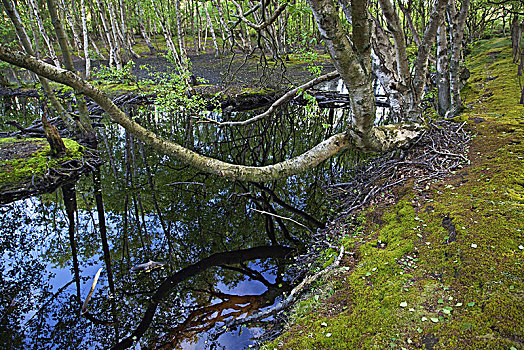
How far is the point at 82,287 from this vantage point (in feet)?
16.5

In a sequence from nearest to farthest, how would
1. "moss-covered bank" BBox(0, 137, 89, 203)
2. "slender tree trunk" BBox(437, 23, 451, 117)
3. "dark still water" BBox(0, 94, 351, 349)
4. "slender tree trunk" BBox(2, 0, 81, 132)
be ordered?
"dark still water" BBox(0, 94, 351, 349)
"slender tree trunk" BBox(437, 23, 451, 117)
"moss-covered bank" BBox(0, 137, 89, 203)
"slender tree trunk" BBox(2, 0, 81, 132)

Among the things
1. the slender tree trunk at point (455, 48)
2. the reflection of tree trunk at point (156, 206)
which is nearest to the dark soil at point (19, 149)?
the reflection of tree trunk at point (156, 206)

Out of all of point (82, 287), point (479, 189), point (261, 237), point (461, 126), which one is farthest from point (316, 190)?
point (82, 287)

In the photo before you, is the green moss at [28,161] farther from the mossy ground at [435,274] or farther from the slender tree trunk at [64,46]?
the mossy ground at [435,274]

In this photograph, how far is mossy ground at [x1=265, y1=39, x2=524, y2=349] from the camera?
2.34m

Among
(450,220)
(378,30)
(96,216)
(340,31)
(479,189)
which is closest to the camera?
(340,31)

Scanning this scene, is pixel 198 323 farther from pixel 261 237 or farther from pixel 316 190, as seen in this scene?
pixel 316 190

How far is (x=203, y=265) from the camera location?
5391 mm

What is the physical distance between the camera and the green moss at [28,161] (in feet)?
27.1

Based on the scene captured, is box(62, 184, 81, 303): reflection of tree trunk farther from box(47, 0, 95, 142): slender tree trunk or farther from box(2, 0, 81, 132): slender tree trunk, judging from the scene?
box(2, 0, 81, 132): slender tree trunk

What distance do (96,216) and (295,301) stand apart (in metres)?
5.63

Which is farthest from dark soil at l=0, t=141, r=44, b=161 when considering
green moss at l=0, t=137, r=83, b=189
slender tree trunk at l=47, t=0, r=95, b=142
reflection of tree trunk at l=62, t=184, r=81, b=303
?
reflection of tree trunk at l=62, t=184, r=81, b=303

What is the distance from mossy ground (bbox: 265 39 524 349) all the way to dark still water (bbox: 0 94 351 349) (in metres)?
1.26

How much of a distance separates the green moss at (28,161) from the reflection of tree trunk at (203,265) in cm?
591
